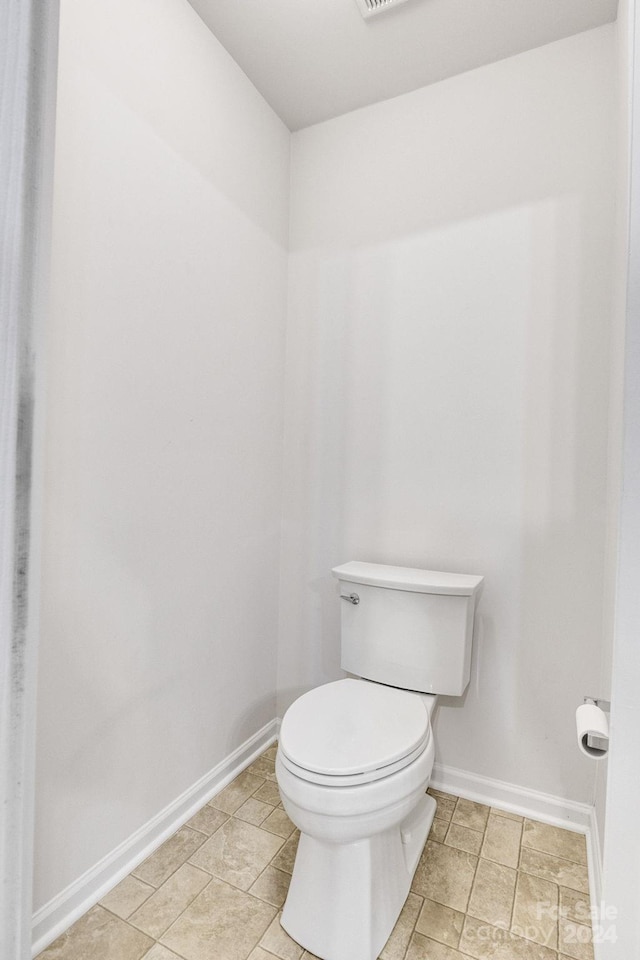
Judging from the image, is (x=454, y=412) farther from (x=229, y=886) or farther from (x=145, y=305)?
(x=229, y=886)

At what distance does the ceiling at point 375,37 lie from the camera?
58.5 inches

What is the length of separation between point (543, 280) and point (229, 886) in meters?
1.96

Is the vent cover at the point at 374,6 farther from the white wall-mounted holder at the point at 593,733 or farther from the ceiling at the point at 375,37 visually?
the white wall-mounted holder at the point at 593,733

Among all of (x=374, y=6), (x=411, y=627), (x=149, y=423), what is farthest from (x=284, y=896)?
(x=374, y=6)

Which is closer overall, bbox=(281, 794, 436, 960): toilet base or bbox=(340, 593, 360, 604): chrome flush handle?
bbox=(281, 794, 436, 960): toilet base

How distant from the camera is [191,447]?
155 cm

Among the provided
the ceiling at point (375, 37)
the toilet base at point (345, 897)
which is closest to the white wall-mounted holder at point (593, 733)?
the toilet base at point (345, 897)

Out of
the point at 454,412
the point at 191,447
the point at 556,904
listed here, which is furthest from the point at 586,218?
the point at 556,904

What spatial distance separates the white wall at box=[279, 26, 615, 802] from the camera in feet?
5.04

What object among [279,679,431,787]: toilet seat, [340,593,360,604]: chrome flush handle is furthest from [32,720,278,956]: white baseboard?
[340,593,360,604]: chrome flush handle

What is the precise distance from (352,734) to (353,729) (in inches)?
0.9

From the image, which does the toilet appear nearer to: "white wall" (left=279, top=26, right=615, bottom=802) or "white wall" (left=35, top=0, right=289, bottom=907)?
"white wall" (left=279, top=26, right=615, bottom=802)

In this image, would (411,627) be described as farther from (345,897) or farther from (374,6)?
(374,6)

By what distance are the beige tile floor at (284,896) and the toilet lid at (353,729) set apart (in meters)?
0.43
